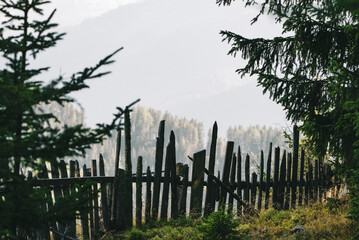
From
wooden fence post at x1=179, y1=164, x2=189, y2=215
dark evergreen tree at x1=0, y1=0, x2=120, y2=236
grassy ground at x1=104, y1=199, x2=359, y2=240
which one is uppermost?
dark evergreen tree at x1=0, y1=0, x2=120, y2=236

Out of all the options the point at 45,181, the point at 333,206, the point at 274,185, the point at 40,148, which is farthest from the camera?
the point at 274,185

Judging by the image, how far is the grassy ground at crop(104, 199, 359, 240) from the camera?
6.04 metres

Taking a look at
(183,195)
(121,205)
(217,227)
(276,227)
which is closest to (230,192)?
(183,195)

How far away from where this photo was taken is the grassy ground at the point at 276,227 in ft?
19.8

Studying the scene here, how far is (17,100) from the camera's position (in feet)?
8.56

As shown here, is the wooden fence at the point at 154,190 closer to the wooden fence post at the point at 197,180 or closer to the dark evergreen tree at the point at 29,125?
the wooden fence post at the point at 197,180

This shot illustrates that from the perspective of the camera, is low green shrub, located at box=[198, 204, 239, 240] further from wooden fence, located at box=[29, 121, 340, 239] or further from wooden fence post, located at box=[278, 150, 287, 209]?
wooden fence post, located at box=[278, 150, 287, 209]

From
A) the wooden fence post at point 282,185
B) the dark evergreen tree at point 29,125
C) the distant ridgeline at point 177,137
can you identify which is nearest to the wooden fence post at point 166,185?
the wooden fence post at point 282,185

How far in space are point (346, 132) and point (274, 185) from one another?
10.9ft

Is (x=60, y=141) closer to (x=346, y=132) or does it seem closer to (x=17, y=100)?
(x=17, y=100)

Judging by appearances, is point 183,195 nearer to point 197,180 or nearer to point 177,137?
point 197,180

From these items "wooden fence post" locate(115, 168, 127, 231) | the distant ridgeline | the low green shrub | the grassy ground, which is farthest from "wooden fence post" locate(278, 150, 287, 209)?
the distant ridgeline

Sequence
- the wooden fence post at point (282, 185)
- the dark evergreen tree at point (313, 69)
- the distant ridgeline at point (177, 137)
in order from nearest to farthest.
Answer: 1. the dark evergreen tree at point (313, 69)
2. the wooden fence post at point (282, 185)
3. the distant ridgeline at point (177, 137)

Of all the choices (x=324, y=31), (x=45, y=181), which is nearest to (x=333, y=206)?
(x=324, y=31)
